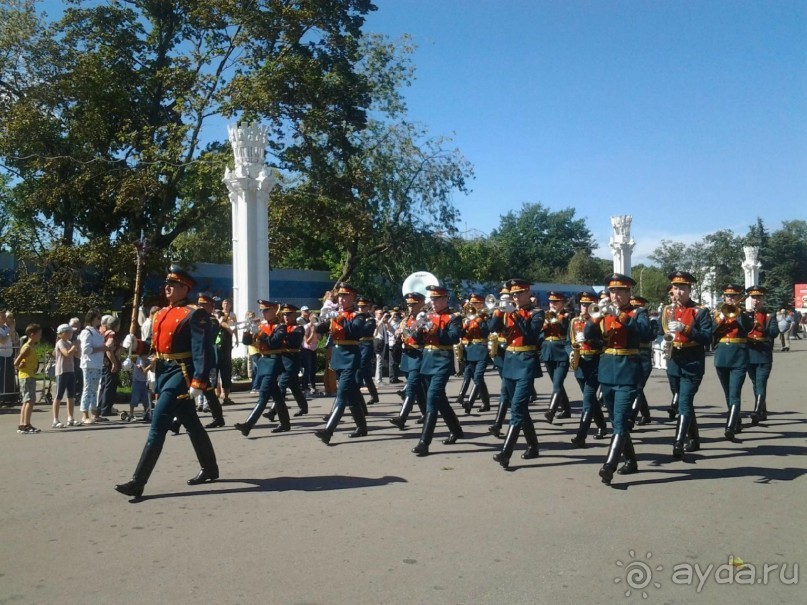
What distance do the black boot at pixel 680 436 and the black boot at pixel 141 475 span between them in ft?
17.2

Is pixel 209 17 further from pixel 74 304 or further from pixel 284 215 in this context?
pixel 74 304

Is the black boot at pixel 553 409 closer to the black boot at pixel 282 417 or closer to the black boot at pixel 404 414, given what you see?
the black boot at pixel 404 414

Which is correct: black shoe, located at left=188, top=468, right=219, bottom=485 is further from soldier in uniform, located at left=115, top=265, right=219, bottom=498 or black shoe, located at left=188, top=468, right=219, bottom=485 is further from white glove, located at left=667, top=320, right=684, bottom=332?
white glove, located at left=667, top=320, right=684, bottom=332

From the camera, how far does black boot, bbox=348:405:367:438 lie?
31.9ft

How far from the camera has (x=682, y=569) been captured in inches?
191

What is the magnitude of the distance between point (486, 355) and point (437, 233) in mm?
18616

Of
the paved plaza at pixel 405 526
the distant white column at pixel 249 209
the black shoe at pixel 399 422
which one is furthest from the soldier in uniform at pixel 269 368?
the distant white column at pixel 249 209

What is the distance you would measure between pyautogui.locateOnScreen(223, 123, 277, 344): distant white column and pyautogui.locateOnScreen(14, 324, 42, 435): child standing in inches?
299

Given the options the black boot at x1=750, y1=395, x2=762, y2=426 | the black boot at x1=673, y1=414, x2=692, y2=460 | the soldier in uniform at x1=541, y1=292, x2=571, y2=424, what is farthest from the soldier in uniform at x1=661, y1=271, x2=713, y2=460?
the soldier in uniform at x1=541, y1=292, x2=571, y2=424

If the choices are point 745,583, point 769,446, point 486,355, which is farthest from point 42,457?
point 769,446

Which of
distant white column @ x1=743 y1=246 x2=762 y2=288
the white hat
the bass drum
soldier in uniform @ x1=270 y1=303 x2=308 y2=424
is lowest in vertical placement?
soldier in uniform @ x1=270 y1=303 x2=308 y2=424

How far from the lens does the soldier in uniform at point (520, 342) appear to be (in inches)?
313

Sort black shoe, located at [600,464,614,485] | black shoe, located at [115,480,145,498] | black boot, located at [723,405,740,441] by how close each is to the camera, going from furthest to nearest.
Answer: black boot, located at [723,405,740,441]
black shoe, located at [600,464,614,485]
black shoe, located at [115,480,145,498]

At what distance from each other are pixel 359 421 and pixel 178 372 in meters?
3.48
